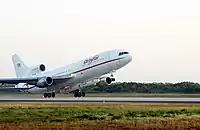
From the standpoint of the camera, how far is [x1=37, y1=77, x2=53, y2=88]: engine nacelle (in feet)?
287

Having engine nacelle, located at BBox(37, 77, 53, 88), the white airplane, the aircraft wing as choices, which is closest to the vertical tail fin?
the white airplane

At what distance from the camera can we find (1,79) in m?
94.5

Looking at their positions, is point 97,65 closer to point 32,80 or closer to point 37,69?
point 32,80

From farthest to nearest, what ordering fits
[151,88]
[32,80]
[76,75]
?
[151,88] < [32,80] < [76,75]

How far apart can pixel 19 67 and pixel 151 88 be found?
3901cm

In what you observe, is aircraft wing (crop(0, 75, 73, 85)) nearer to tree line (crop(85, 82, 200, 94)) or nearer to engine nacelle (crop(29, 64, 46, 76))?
engine nacelle (crop(29, 64, 46, 76))

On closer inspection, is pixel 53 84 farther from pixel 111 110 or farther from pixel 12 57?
pixel 111 110

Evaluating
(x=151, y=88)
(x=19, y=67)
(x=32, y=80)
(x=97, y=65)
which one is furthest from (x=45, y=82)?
(x=151, y=88)

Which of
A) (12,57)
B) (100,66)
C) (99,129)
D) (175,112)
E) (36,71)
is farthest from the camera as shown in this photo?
(12,57)

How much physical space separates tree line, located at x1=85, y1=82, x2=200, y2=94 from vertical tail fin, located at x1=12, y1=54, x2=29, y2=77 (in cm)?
2112

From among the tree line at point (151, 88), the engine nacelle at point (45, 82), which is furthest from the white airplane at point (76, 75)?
the tree line at point (151, 88)

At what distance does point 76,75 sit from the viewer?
85938 mm

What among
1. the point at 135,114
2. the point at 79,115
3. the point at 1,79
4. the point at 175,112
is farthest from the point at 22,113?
the point at 1,79

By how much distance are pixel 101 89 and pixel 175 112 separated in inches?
3414
